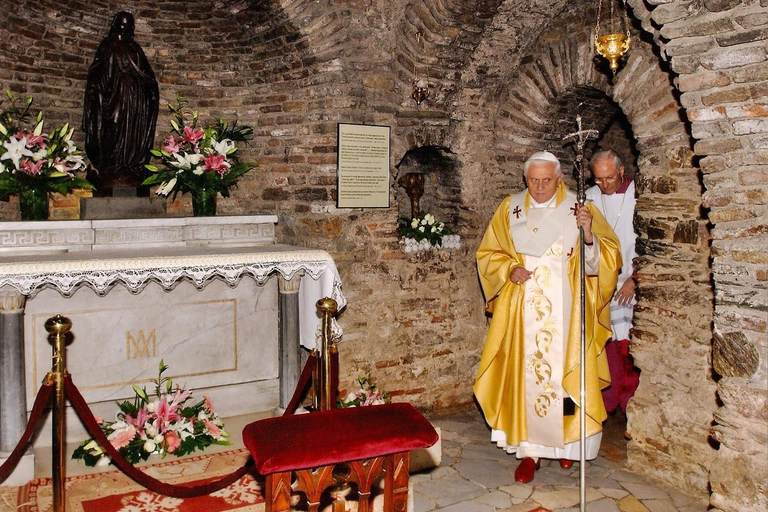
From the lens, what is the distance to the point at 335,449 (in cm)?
309

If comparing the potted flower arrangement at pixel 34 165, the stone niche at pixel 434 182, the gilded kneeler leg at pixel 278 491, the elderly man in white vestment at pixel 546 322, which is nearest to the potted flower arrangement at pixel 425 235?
the stone niche at pixel 434 182

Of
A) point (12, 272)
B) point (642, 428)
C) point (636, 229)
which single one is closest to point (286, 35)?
point (12, 272)

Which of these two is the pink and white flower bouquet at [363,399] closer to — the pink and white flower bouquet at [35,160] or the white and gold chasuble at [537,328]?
the white and gold chasuble at [537,328]

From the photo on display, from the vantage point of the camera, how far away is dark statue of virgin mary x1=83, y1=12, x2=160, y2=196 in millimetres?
5871

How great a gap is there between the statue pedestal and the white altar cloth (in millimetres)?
344

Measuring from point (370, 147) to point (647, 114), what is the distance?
2.32m

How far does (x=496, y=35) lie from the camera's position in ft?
21.3

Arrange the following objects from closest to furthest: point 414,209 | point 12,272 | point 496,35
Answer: point 12,272 → point 496,35 → point 414,209

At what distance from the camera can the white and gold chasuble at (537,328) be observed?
515 cm

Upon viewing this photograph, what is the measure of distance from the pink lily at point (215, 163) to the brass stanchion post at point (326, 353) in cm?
203

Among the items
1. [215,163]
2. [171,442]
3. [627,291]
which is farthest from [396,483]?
[215,163]

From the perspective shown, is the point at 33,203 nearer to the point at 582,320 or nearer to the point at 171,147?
the point at 171,147

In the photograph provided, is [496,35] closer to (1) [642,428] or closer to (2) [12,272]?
(1) [642,428]

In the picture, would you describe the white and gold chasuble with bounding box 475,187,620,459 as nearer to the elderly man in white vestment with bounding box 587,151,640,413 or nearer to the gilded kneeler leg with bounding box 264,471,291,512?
the elderly man in white vestment with bounding box 587,151,640,413
